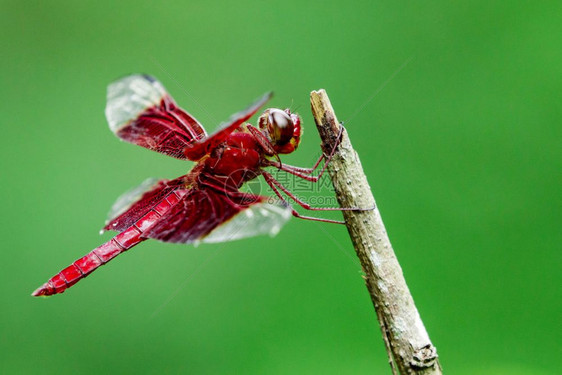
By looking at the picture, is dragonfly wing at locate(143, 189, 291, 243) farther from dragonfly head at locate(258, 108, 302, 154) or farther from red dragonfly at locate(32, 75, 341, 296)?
dragonfly head at locate(258, 108, 302, 154)

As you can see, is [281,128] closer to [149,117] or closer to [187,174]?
[187,174]

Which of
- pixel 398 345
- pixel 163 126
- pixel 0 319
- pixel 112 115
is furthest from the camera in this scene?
pixel 0 319

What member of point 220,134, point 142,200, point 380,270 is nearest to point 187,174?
point 142,200

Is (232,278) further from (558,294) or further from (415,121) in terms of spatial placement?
(558,294)

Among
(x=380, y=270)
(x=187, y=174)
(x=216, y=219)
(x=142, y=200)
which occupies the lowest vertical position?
(x=380, y=270)

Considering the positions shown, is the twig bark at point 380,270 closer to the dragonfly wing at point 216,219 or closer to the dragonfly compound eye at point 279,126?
the dragonfly wing at point 216,219

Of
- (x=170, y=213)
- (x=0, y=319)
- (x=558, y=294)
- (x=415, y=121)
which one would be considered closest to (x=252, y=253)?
(x=170, y=213)

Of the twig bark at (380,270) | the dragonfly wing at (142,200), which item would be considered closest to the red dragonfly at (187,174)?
the dragonfly wing at (142,200)
